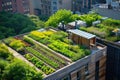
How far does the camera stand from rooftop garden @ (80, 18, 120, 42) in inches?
1757

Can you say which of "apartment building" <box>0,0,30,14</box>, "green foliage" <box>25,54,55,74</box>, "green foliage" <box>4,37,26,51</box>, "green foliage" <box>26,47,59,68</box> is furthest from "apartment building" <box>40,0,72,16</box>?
"green foliage" <box>25,54,55,74</box>

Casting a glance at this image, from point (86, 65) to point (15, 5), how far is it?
66.4 m

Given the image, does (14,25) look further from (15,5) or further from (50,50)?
(50,50)

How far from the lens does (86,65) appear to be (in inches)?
1451

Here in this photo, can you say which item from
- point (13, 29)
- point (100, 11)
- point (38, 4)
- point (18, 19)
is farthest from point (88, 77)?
point (38, 4)

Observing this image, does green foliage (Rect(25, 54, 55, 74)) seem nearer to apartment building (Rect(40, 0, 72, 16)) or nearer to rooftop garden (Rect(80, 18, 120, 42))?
rooftop garden (Rect(80, 18, 120, 42))

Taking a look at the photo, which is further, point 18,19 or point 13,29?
point 18,19

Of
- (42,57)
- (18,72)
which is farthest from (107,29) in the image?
(18,72)

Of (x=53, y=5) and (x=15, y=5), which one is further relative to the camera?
(x=15, y=5)

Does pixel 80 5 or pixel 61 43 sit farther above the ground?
pixel 80 5

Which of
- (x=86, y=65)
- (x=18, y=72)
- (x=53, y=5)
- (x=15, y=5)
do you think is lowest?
(x=86, y=65)

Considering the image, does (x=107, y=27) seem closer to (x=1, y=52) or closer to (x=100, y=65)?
(x=100, y=65)

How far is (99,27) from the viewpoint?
48.6m

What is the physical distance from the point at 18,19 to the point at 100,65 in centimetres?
4053
